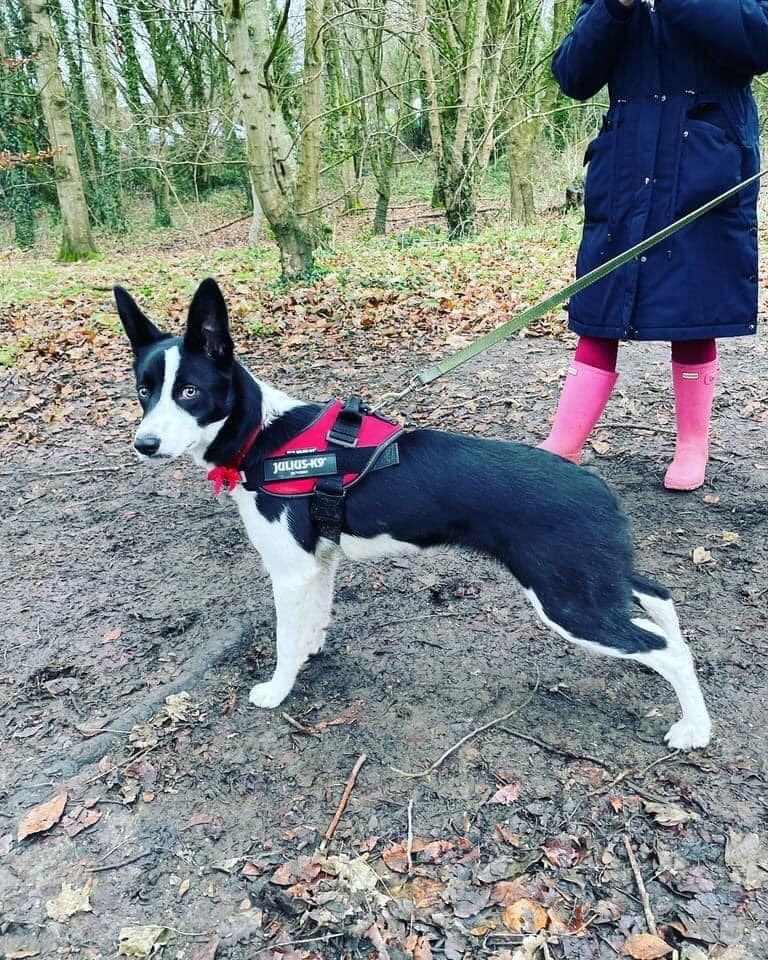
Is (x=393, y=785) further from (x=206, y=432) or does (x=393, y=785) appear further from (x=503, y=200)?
(x=503, y=200)

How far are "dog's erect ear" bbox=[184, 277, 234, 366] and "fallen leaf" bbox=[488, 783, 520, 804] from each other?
6.09 ft

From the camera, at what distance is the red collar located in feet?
9.33

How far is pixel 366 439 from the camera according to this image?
275cm

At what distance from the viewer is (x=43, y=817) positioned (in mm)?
2604

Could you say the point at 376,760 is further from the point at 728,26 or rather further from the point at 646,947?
the point at 728,26

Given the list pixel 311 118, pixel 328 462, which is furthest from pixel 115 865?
pixel 311 118

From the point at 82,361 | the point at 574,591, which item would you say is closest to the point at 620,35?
the point at 574,591

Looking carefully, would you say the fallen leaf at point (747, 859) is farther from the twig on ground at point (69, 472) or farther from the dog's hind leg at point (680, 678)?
the twig on ground at point (69, 472)

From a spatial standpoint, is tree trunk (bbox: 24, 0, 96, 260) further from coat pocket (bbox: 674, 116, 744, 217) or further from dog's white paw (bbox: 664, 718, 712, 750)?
dog's white paw (bbox: 664, 718, 712, 750)

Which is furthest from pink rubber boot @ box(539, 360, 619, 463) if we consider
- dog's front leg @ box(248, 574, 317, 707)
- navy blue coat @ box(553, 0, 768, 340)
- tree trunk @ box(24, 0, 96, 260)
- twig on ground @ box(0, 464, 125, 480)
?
tree trunk @ box(24, 0, 96, 260)

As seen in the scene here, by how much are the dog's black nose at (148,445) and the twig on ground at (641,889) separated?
2063mm

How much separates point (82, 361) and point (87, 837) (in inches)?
242

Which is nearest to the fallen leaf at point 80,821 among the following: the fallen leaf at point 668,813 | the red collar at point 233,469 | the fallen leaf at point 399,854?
the fallen leaf at point 399,854

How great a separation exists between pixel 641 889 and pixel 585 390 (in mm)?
2396
